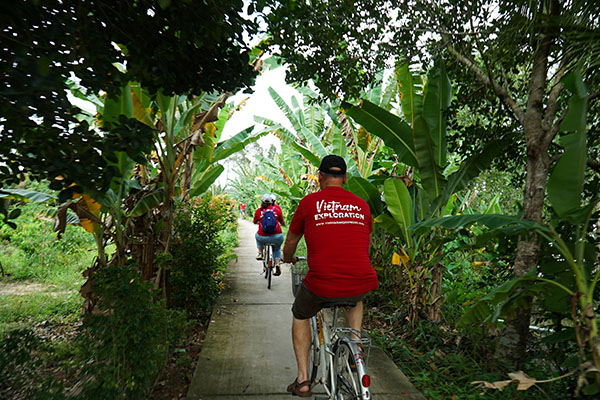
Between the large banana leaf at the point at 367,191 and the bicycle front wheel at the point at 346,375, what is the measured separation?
9.25ft

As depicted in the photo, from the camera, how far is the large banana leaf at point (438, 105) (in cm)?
424

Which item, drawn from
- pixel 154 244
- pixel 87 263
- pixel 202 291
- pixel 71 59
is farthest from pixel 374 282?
pixel 87 263

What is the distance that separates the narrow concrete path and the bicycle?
25.6 inches

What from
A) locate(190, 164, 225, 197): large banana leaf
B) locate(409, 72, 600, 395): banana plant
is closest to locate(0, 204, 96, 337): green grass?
locate(190, 164, 225, 197): large banana leaf

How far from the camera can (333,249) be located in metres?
2.67

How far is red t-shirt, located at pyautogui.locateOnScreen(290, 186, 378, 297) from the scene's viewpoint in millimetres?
2643

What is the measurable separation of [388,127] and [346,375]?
2975mm

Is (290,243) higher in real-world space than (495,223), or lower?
lower

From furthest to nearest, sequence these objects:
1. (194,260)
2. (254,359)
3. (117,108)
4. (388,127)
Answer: (194,260)
(388,127)
(254,359)
(117,108)

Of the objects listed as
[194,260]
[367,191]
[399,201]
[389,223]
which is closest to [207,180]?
[194,260]

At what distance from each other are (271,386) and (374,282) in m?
1.60

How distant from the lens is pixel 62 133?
1984 mm

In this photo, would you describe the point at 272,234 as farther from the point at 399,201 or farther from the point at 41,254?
the point at 41,254

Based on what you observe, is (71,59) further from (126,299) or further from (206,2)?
(126,299)
